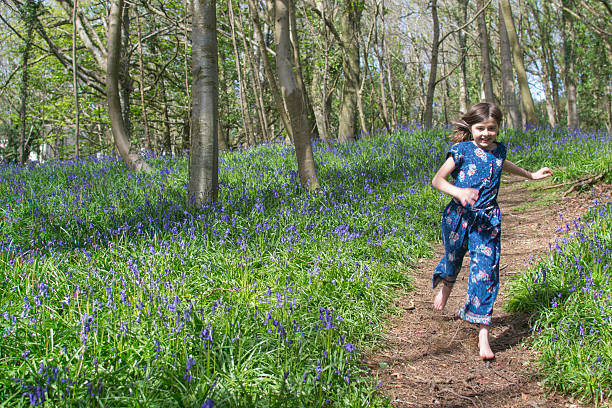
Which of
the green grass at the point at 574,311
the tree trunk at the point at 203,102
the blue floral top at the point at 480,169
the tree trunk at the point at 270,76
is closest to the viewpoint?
the green grass at the point at 574,311

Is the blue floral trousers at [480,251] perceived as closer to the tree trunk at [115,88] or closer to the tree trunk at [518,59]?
the tree trunk at [115,88]

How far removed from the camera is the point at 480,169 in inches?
130

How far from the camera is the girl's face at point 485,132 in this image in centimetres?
330

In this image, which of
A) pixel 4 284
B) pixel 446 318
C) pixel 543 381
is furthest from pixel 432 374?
pixel 4 284

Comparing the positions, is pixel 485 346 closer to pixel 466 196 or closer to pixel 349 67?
pixel 466 196

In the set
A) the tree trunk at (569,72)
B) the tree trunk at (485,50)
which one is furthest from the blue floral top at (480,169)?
the tree trunk at (569,72)

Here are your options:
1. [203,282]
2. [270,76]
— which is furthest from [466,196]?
[270,76]

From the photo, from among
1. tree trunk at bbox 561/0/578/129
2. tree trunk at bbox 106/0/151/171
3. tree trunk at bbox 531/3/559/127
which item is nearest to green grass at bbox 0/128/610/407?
tree trunk at bbox 106/0/151/171

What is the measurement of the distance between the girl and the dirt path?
0.21m

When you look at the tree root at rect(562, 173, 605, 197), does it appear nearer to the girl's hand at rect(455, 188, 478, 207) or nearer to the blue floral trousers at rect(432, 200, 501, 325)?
the blue floral trousers at rect(432, 200, 501, 325)

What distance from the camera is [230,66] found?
18969 millimetres

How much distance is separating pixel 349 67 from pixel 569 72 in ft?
49.9

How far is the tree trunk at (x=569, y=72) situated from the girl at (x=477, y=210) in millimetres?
18419

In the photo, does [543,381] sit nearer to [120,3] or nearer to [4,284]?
[4,284]
